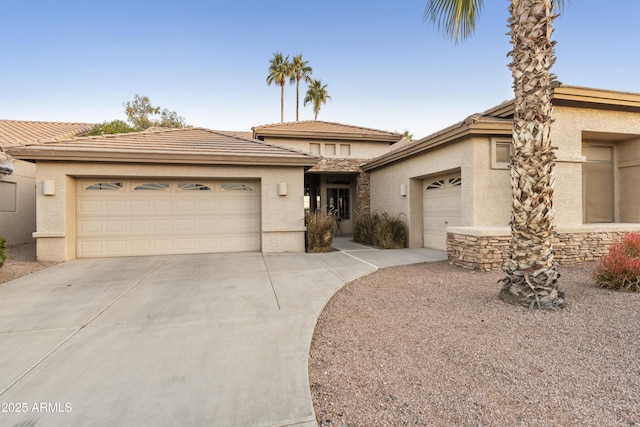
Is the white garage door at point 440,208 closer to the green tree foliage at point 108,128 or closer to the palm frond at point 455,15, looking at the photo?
the palm frond at point 455,15

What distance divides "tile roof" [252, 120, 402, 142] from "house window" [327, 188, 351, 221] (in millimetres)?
Answer: 2881

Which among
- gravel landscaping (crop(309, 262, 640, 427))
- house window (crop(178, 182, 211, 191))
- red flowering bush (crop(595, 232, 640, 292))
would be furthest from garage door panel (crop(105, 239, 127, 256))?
red flowering bush (crop(595, 232, 640, 292))

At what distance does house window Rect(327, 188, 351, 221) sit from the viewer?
15461 millimetres

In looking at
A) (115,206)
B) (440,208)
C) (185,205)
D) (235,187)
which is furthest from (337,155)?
(115,206)

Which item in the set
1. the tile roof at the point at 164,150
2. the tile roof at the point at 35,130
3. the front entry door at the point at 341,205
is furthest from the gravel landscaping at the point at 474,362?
the tile roof at the point at 35,130

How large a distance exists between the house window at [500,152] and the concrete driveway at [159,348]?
16.6 feet

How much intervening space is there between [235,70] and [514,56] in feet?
45.2

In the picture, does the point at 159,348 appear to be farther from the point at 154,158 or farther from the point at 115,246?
the point at 115,246

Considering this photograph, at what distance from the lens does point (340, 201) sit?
15594mm

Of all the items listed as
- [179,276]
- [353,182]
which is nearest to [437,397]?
[179,276]

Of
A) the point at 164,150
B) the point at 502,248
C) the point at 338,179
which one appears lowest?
the point at 502,248

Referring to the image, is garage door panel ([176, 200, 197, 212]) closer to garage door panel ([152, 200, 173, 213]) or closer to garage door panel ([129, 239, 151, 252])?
garage door panel ([152, 200, 173, 213])

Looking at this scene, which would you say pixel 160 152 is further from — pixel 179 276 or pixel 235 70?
pixel 235 70

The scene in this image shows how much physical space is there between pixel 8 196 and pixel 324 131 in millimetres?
12997
